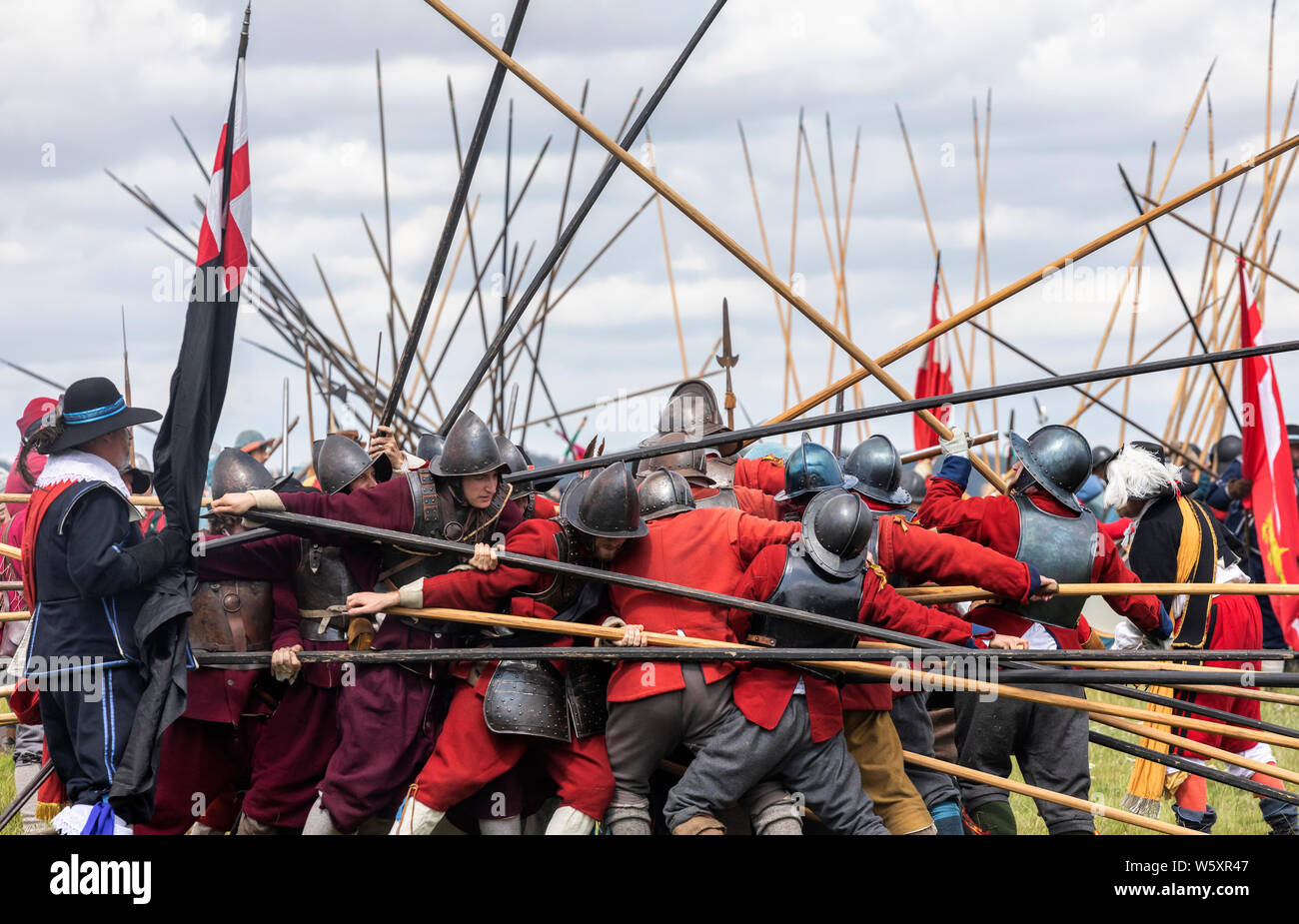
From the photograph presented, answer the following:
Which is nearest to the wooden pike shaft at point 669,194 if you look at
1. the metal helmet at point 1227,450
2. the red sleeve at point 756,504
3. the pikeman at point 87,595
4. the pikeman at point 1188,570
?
the red sleeve at point 756,504

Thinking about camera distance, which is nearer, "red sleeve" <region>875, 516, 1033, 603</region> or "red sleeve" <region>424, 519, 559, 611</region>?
"red sleeve" <region>424, 519, 559, 611</region>

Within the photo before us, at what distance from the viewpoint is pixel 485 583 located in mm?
5164

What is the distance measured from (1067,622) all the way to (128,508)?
13.2 feet

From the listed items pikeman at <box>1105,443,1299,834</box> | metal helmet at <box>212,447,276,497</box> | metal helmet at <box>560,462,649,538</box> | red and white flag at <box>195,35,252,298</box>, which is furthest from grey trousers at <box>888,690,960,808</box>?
red and white flag at <box>195,35,252,298</box>

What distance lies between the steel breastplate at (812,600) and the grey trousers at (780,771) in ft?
0.78

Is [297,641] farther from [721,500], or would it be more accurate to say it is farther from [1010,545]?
[1010,545]

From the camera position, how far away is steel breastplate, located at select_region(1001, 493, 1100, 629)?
230 inches

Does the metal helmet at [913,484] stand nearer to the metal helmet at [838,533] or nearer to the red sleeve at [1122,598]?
the red sleeve at [1122,598]

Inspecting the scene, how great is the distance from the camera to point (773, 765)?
511 cm

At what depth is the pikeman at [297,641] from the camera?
5.45m

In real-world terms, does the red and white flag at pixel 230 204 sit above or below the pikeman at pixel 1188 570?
above

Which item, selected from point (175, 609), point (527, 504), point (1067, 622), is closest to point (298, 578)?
point (175, 609)

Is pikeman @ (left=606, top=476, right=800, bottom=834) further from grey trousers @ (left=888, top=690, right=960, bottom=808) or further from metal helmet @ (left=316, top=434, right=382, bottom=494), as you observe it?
metal helmet @ (left=316, top=434, right=382, bottom=494)
